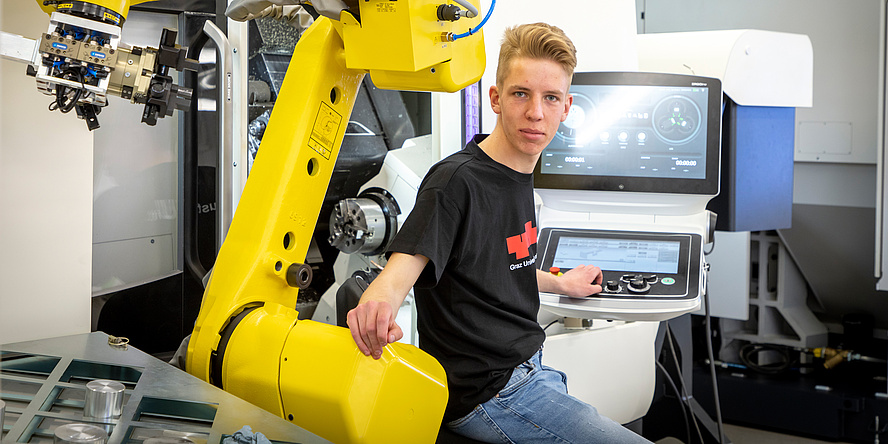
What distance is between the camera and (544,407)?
157cm

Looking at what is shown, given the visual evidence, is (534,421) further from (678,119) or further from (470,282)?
(678,119)

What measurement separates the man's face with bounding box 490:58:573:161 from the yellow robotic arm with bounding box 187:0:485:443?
0.10 meters

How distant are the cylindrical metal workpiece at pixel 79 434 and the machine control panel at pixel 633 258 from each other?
151 cm

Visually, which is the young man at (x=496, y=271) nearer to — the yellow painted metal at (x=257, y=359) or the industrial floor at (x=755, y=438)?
the yellow painted metal at (x=257, y=359)

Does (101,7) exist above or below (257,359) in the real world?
above

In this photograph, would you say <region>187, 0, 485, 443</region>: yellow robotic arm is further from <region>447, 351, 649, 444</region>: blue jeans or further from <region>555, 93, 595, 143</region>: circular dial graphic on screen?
<region>555, 93, 595, 143</region>: circular dial graphic on screen

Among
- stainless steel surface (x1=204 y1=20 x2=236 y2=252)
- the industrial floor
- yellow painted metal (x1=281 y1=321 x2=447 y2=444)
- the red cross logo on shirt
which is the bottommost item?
the industrial floor

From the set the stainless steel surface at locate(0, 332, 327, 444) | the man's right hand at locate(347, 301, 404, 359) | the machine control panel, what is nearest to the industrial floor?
the machine control panel

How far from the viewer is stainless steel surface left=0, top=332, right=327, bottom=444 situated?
1.09m

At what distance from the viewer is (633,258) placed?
242 centimetres

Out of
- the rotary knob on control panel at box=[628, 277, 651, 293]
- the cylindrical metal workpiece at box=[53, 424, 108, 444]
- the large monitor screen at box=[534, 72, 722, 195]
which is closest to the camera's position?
the cylindrical metal workpiece at box=[53, 424, 108, 444]

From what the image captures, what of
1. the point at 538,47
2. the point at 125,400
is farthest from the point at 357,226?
the point at 125,400

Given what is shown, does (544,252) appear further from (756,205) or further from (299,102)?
(299,102)

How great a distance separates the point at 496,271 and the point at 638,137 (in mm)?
1142
